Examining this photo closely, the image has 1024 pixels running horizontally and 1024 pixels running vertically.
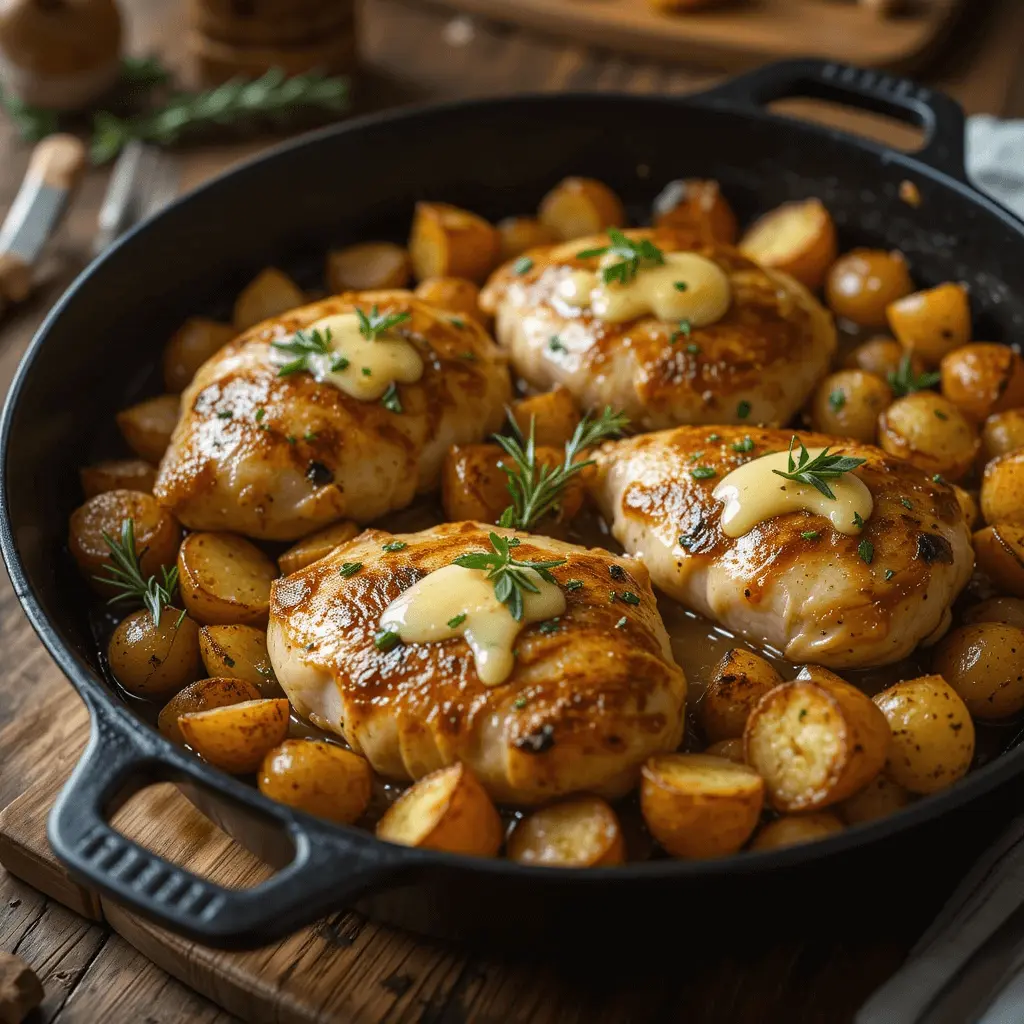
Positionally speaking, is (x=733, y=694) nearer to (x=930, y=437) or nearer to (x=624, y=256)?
(x=930, y=437)

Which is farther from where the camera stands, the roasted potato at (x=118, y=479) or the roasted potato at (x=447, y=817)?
the roasted potato at (x=118, y=479)

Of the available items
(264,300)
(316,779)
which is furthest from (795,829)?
(264,300)

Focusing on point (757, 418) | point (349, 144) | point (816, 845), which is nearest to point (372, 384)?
point (757, 418)

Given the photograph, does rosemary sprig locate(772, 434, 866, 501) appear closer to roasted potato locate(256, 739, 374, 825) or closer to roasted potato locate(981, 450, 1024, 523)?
roasted potato locate(981, 450, 1024, 523)

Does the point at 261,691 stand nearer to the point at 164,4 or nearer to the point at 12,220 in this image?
the point at 12,220

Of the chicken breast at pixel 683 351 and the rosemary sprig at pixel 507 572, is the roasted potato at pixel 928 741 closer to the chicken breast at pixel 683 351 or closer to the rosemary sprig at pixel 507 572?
the rosemary sprig at pixel 507 572

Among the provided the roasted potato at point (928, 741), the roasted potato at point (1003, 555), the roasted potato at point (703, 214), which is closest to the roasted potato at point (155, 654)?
the roasted potato at point (928, 741)
